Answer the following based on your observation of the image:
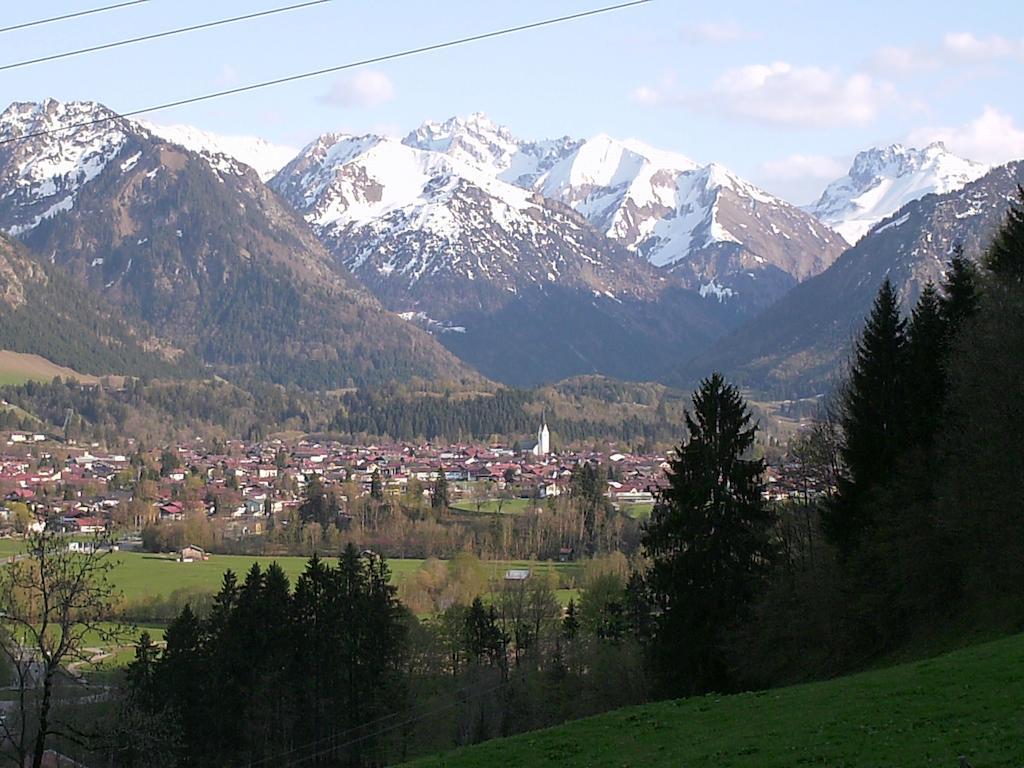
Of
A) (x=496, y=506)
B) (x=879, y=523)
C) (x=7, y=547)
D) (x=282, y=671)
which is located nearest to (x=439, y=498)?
(x=496, y=506)

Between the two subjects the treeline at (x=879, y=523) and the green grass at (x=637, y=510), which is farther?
the green grass at (x=637, y=510)

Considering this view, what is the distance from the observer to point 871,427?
34.8 meters

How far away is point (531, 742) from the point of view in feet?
79.9

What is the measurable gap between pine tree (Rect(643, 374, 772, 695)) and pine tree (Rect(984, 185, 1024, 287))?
26.3ft

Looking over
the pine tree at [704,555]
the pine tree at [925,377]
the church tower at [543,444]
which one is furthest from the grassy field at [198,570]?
the church tower at [543,444]

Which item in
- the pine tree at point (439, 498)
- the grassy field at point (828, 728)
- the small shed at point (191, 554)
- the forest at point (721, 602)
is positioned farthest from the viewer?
the pine tree at point (439, 498)

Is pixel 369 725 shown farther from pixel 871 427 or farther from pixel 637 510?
pixel 637 510

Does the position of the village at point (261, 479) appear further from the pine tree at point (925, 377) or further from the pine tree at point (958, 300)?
the pine tree at point (925, 377)

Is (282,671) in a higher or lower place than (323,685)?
higher

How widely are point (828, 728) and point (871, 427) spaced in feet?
53.5

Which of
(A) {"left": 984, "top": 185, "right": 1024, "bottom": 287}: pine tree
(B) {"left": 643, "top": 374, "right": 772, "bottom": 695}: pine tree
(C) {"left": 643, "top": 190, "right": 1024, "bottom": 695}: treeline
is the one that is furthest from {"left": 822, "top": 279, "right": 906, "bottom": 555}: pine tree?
(A) {"left": 984, "top": 185, "right": 1024, "bottom": 287}: pine tree

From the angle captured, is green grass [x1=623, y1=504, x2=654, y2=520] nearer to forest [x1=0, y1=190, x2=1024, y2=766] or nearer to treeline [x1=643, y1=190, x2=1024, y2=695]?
forest [x1=0, y1=190, x2=1024, y2=766]

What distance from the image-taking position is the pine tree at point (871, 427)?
1347 inches

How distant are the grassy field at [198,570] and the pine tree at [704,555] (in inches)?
1707
